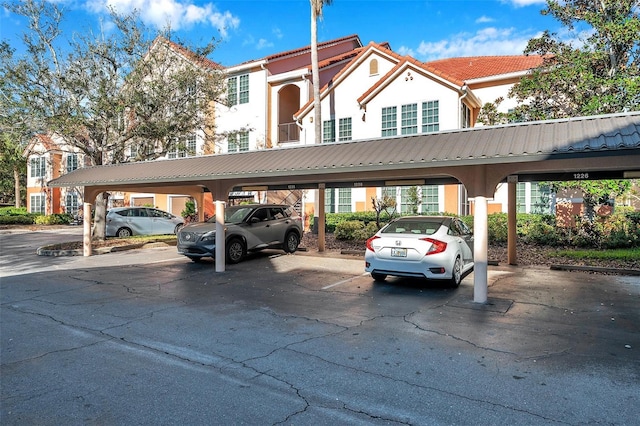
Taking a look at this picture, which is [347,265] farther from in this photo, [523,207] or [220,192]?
[523,207]

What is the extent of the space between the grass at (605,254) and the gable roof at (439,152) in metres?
6.54

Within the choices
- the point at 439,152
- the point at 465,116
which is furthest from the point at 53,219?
the point at 439,152

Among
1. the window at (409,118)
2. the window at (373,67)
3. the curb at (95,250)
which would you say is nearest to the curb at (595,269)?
the window at (409,118)

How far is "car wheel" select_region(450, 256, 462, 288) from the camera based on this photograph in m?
8.62

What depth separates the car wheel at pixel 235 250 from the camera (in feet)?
40.4

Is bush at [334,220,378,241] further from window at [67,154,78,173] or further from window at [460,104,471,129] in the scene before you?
window at [67,154,78,173]

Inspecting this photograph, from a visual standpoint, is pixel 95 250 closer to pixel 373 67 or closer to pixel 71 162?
pixel 373 67

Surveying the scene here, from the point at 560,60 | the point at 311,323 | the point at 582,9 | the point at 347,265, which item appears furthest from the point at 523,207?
the point at 311,323

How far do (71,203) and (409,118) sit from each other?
29667mm

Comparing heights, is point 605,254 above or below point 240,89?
below

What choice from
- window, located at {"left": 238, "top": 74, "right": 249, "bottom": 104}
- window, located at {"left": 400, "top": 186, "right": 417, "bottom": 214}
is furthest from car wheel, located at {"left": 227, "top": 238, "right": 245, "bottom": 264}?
window, located at {"left": 238, "top": 74, "right": 249, "bottom": 104}

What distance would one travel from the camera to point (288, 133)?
2686cm

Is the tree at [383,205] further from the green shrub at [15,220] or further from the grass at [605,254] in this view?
the green shrub at [15,220]

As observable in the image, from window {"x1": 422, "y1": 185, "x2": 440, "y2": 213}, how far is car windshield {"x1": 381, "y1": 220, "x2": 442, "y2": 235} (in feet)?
38.3
